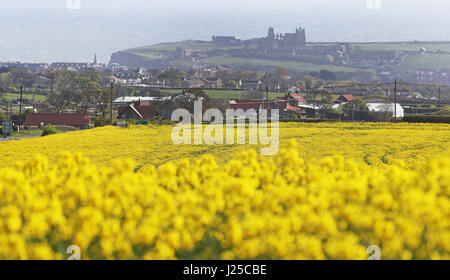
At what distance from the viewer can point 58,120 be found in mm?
70750

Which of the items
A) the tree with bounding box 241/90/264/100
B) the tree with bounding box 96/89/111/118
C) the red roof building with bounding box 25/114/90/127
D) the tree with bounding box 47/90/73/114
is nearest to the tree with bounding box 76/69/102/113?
the tree with bounding box 47/90/73/114

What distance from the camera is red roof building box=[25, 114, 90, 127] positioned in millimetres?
69375

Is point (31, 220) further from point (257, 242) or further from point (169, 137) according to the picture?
point (169, 137)

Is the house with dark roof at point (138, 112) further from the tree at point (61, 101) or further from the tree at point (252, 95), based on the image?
the tree at point (252, 95)

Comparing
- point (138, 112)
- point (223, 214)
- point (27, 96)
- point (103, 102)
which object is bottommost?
point (138, 112)

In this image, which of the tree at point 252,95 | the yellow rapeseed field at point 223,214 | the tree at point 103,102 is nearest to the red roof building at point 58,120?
the tree at point 103,102

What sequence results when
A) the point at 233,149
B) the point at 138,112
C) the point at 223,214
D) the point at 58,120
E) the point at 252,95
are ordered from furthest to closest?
the point at 252,95 < the point at 138,112 < the point at 58,120 < the point at 233,149 < the point at 223,214

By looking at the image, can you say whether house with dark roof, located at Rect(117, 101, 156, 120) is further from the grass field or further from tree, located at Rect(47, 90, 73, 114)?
the grass field

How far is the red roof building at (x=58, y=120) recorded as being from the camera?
228ft

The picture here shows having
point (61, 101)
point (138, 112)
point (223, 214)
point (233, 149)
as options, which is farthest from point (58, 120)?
point (223, 214)

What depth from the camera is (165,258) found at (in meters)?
6.43

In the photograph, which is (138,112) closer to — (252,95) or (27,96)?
Answer: (252,95)

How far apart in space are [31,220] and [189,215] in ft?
6.34
